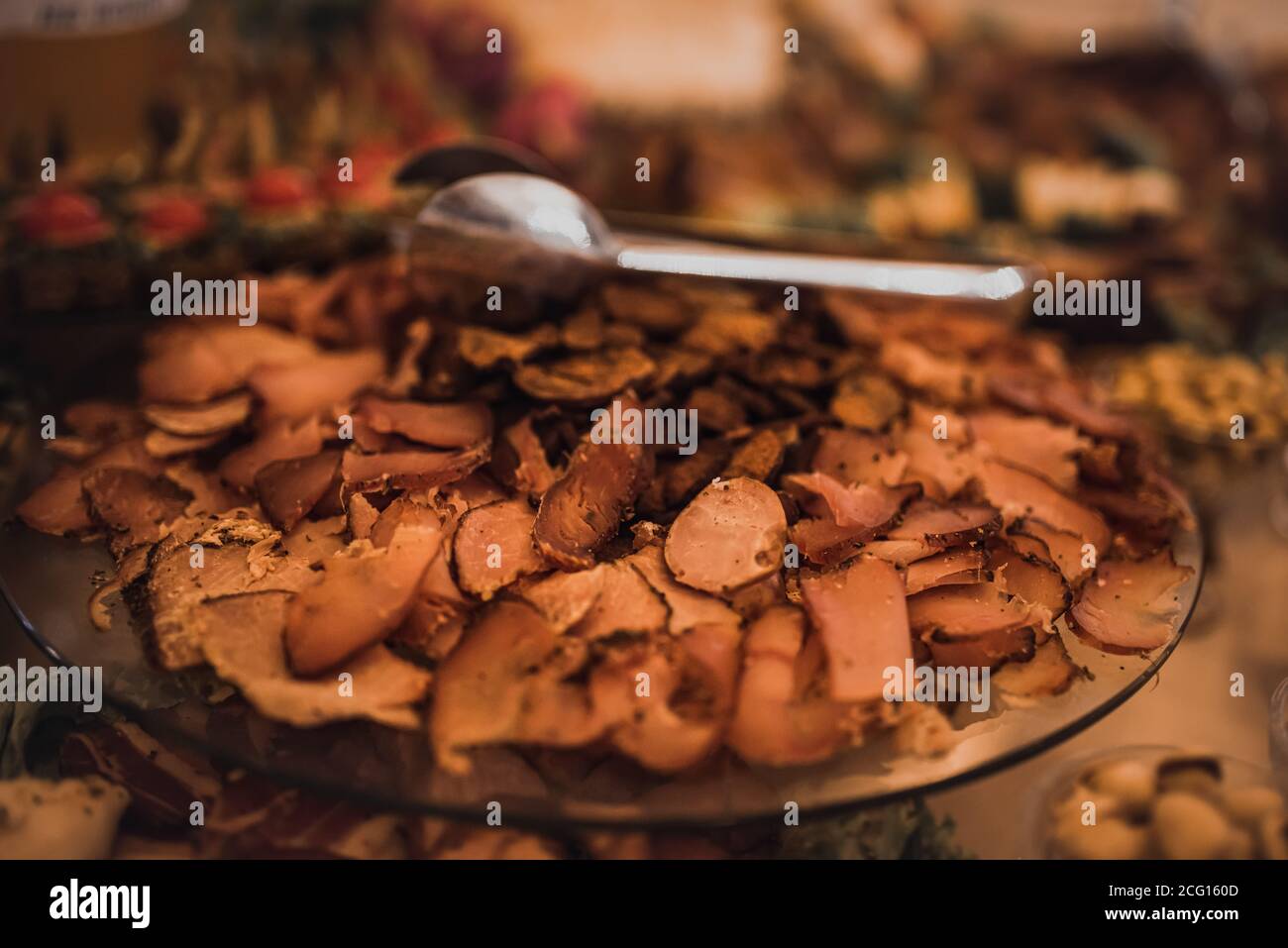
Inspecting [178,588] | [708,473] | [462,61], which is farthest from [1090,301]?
[178,588]

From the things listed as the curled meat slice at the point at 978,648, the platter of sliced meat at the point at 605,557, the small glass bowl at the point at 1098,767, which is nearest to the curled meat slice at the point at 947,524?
the platter of sliced meat at the point at 605,557

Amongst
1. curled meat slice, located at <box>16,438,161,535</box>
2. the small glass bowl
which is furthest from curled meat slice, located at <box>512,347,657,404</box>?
the small glass bowl

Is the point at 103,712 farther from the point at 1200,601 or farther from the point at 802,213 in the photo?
the point at 802,213

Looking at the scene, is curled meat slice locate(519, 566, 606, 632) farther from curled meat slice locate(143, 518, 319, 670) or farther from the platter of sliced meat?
curled meat slice locate(143, 518, 319, 670)

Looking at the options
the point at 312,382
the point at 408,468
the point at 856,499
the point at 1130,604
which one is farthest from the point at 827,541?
the point at 312,382

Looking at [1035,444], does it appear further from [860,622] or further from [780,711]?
[780,711]

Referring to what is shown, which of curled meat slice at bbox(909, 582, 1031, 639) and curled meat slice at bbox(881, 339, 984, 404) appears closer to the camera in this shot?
curled meat slice at bbox(909, 582, 1031, 639)
